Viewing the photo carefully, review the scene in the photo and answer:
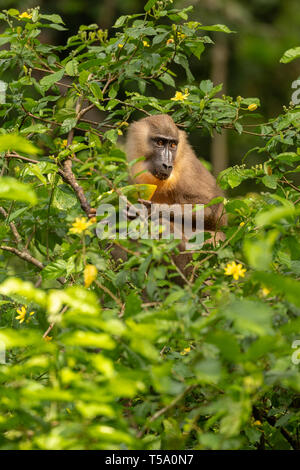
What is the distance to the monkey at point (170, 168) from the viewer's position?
542 centimetres

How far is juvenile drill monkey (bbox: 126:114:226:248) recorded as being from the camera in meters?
5.42

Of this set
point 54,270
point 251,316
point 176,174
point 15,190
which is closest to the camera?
point 251,316

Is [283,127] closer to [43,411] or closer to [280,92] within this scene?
[43,411]

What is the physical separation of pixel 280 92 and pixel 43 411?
12963 millimetres

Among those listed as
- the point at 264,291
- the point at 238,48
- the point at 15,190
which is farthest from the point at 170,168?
the point at 238,48

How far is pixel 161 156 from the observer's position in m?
5.45

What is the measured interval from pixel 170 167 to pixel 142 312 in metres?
3.07

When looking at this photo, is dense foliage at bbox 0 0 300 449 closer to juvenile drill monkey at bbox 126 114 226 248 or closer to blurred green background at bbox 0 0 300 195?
juvenile drill monkey at bbox 126 114 226 248

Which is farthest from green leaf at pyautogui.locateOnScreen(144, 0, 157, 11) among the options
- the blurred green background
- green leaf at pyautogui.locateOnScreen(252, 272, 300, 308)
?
the blurred green background

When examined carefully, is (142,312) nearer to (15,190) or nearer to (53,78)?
(15,190)

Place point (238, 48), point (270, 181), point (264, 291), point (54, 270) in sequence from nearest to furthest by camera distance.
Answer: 1. point (264, 291)
2. point (54, 270)
3. point (270, 181)
4. point (238, 48)

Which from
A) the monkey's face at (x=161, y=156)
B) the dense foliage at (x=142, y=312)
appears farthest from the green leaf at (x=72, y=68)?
the monkey's face at (x=161, y=156)
